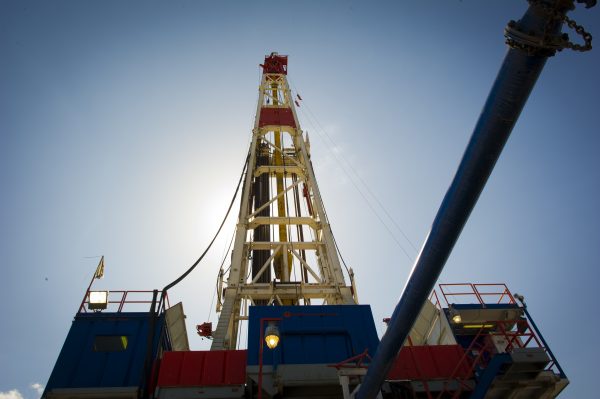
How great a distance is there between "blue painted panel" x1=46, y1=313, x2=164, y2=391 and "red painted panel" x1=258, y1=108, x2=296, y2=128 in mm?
12417

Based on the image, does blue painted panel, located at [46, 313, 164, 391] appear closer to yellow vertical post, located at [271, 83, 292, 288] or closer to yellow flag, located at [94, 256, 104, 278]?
yellow flag, located at [94, 256, 104, 278]

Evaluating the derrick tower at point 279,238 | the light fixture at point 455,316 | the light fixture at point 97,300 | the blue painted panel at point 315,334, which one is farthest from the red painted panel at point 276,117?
the blue painted panel at point 315,334

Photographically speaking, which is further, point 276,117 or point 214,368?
point 276,117

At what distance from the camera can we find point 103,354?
36.2 feet

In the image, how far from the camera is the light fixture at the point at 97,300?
12.4m

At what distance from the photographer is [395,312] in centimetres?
628

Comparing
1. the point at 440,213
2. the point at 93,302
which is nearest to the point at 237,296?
the point at 93,302

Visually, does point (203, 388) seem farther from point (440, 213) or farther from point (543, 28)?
point (543, 28)

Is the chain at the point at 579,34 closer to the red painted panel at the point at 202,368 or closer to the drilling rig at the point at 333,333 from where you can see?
the drilling rig at the point at 333,333

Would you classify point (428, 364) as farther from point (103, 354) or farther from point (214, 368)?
point (103, 354)

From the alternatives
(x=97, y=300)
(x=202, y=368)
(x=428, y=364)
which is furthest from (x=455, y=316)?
(x=97, y=300)

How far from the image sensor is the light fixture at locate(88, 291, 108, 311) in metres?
12.4

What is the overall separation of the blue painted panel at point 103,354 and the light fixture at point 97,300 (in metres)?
0.29

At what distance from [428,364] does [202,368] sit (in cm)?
582
